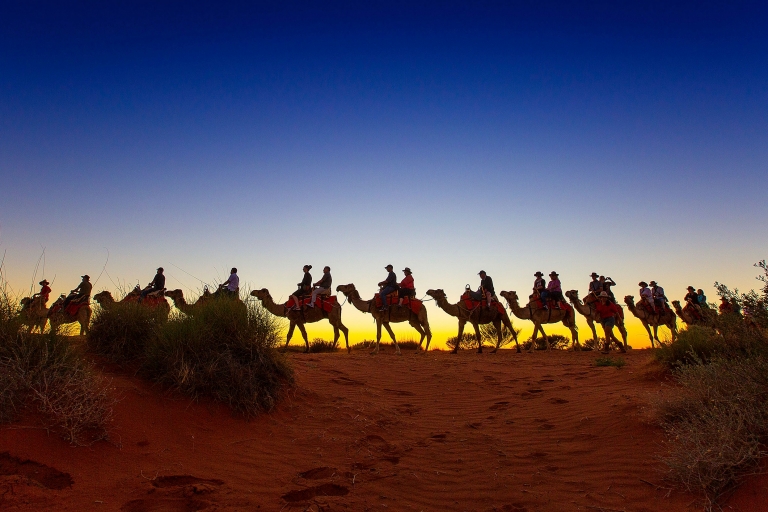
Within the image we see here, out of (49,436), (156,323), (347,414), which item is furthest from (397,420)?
(49,436)

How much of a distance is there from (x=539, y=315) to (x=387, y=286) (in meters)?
6.80

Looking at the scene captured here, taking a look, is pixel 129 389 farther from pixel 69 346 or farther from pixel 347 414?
pixel 347 414

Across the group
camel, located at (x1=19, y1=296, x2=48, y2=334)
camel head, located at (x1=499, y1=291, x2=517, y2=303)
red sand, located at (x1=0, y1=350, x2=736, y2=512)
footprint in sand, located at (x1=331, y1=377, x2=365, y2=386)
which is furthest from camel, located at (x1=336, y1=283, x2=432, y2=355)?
camel, located at (x1=19, y1=296, x2=48, y2=334)

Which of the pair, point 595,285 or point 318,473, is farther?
point 595,285

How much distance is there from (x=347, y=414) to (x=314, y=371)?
3204mm

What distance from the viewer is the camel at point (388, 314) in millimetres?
20188

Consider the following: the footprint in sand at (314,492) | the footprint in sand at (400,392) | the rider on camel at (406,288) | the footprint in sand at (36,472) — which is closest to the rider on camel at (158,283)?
the rider on camel at (406,288)

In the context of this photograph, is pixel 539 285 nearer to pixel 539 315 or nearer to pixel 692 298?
pixel 539 315

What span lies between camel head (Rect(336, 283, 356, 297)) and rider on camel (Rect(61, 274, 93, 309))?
867 centimetres

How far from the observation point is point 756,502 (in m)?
4.59

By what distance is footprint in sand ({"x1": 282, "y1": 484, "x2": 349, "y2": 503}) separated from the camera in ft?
17.3

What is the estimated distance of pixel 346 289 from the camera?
68.4 feet

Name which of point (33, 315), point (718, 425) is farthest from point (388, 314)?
point (718, 425)

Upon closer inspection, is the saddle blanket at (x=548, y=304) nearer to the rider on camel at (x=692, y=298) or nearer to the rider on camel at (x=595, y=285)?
the rider on camel at (x=595, y=285)
